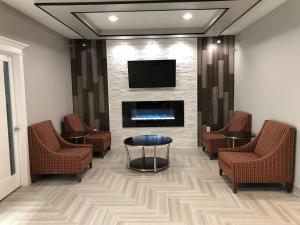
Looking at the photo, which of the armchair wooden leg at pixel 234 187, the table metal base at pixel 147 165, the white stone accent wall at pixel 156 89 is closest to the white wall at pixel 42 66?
the white stone accent wall at pixel 156 89

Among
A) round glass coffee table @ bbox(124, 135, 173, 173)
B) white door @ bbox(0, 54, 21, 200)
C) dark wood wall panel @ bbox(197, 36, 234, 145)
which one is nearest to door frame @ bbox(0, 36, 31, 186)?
white door @ bbox(0, 54, 21, 200)

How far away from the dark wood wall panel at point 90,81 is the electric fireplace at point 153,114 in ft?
1.80

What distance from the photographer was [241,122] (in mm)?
5305

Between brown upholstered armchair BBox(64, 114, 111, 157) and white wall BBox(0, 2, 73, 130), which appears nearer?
white wall BBox(0, 2, 73, 130)

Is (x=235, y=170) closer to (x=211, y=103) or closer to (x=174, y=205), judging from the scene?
(x=174, y=205)

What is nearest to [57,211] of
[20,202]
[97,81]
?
[20,202]

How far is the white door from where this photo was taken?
11.8 feet

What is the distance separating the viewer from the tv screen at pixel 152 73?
6188 mm

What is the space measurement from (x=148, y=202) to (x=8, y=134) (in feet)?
7.42

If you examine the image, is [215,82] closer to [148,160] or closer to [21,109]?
[148,160]

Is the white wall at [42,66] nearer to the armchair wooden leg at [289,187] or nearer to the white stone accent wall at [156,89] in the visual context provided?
the white stone accent wall at [156,89]

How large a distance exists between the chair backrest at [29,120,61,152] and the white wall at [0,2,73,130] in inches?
5.7

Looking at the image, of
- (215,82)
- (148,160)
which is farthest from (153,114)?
(215,82)

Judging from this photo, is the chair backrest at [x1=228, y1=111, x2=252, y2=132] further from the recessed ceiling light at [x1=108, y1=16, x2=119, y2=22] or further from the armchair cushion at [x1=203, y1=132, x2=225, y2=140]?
the recessed ceiling light at [x1=108, y1=16, x2=119, y2=22]
